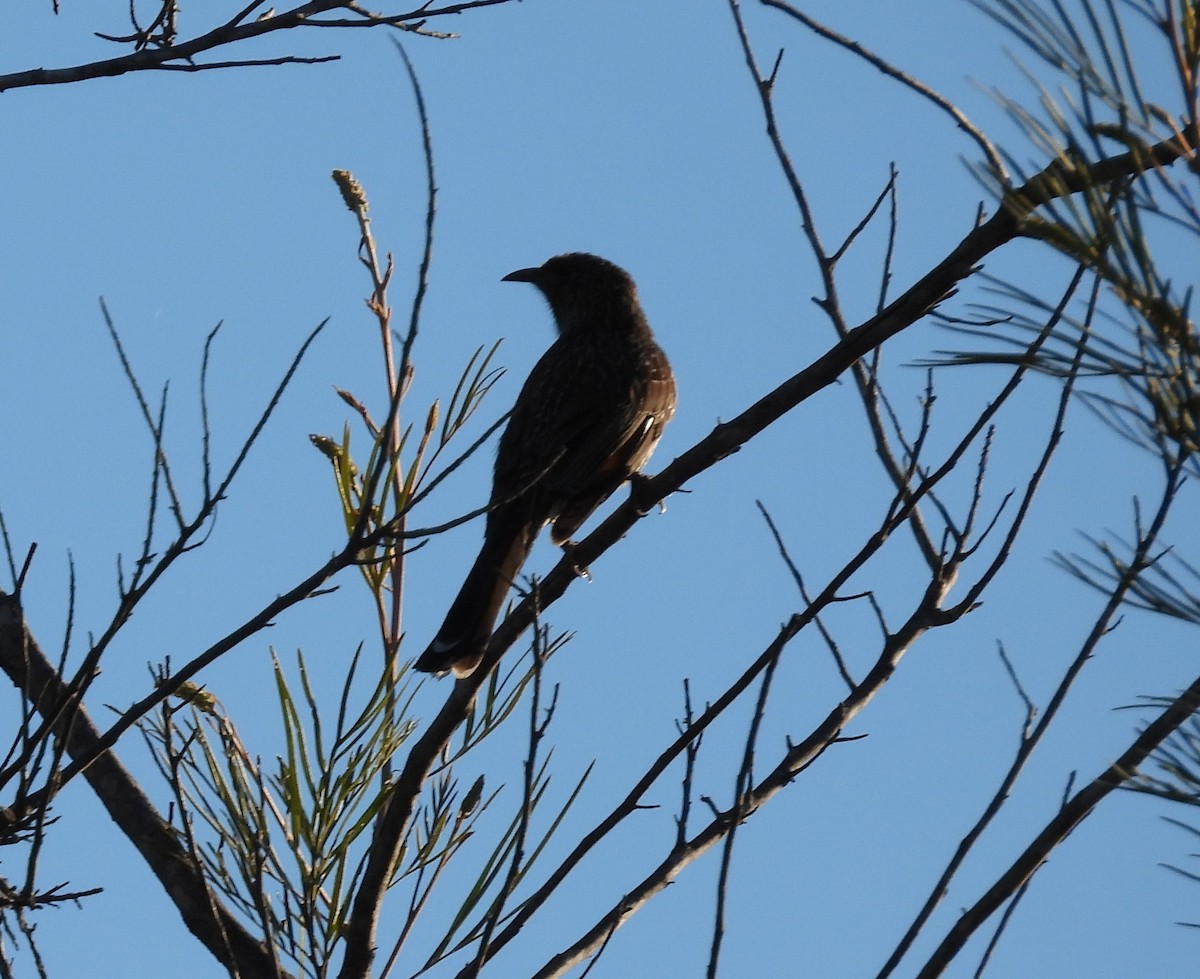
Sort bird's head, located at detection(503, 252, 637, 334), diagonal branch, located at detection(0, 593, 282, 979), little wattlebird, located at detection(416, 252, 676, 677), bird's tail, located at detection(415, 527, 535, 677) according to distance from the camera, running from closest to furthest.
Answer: diagonal branch, located at detection(0, 593, 282, 979) → bird's tail, located at detection(415, 527, 535, 677) → little wattlebird, located at detection(416, 252, 676, 677) → bird's head, located at detection(503, 252, 637, 334)

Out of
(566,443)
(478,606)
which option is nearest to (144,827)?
(478,606)

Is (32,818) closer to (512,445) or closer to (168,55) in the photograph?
(168,55)

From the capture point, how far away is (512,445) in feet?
17.7

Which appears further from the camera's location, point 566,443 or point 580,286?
point 580,286

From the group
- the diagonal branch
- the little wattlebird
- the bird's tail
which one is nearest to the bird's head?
the little wattlebird

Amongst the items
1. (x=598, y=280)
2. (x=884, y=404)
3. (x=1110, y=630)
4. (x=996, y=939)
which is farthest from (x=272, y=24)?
(x=598, y=280)

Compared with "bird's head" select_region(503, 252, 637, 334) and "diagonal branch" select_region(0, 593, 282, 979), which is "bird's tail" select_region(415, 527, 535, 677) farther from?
"bird's head" select_region(503, 252, 637, 334)

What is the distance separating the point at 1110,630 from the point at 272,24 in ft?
6.61

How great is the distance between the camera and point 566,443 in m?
5.16

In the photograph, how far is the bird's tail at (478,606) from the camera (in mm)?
4367

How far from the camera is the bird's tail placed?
437cm

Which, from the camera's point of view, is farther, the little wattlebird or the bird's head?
the bird's head

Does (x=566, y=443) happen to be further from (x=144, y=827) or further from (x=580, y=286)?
(x=144, y=827)

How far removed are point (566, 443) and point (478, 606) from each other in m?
0.75
